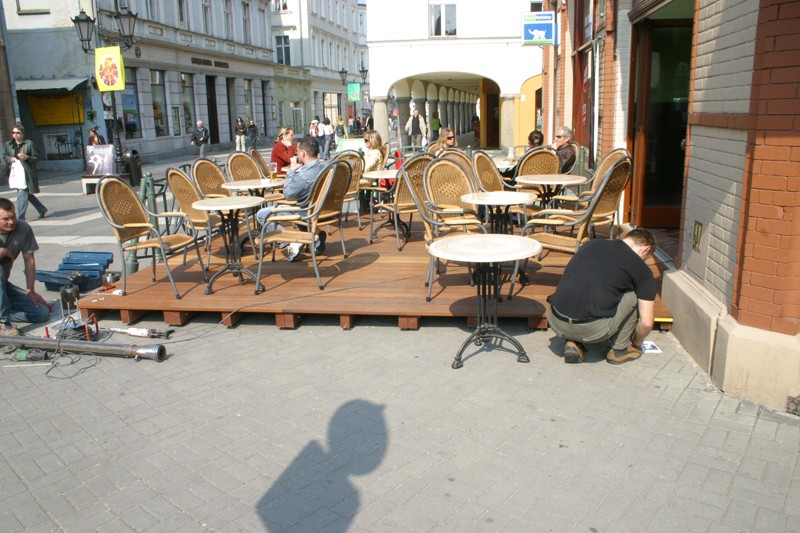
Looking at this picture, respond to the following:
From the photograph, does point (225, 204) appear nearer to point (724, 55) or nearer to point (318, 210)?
point (318, 210)

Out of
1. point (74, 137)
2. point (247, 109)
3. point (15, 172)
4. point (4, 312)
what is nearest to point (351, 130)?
point (247, 109)

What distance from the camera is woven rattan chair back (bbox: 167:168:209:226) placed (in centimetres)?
723

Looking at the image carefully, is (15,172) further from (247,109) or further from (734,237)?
(247,109)

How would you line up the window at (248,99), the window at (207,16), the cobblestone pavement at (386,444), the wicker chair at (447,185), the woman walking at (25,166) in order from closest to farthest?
the cobblestone pavement at (386,444), the wicker chair at (447,185), the woman walking at (25,166), the window at (207,16), the window at (248,99)

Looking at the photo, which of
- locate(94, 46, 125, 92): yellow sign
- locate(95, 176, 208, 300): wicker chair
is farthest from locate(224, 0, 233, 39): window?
locate(95, 176, 208, 300): wicker chair

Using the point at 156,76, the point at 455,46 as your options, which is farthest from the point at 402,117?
the point at 156,76

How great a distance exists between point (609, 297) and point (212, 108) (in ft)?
117

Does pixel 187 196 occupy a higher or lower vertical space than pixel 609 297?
higher

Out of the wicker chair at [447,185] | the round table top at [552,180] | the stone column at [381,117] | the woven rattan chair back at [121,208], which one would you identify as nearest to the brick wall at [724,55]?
the round table top at [552,180]

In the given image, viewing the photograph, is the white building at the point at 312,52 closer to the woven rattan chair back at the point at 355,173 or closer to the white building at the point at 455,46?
the white building at the point at 455,46

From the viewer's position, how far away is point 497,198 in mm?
6195

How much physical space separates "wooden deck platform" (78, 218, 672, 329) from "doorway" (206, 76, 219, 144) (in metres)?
31.5

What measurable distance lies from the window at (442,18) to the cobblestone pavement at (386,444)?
23396mm

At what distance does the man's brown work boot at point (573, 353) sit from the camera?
15.8ft
